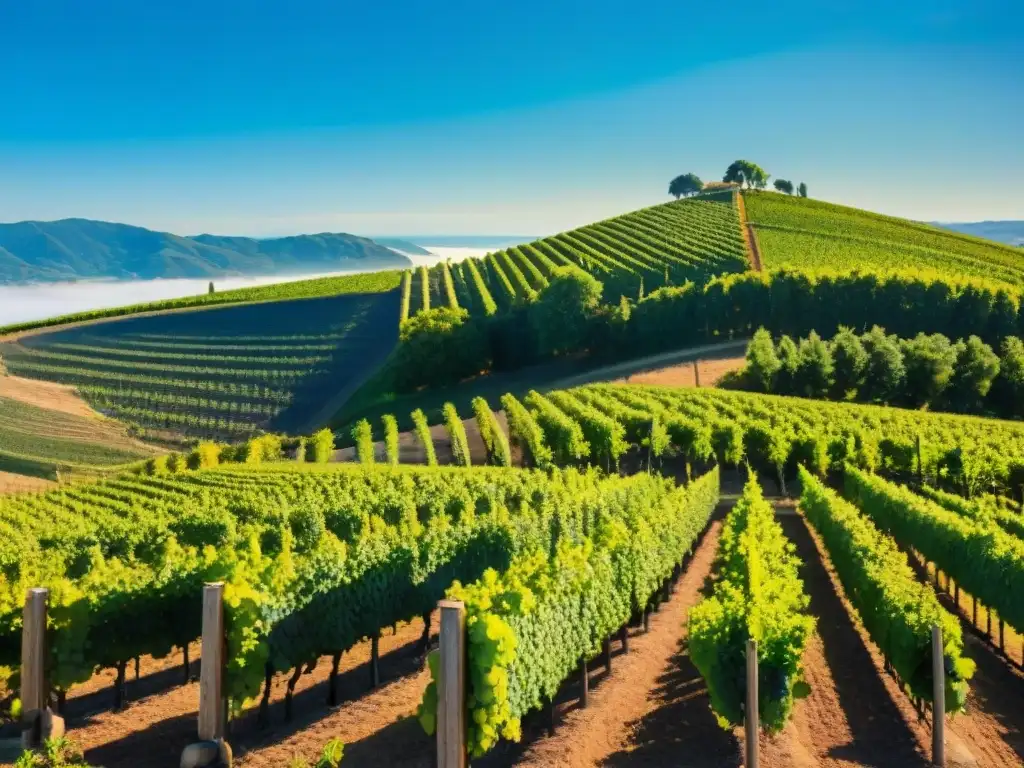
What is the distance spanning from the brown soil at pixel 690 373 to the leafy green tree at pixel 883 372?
901 centimetres

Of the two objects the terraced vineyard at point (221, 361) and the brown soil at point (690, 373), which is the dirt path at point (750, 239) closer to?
the brown soil at point (690, 373)

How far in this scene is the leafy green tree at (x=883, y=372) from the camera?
62.2 meters

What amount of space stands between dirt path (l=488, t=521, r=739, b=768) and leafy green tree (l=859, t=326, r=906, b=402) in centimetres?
4937

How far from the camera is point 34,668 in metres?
12.8

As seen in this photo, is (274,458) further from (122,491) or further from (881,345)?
(881,345)

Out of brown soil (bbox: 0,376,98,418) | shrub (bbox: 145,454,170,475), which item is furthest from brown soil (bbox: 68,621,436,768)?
brown soil (bbox: 0,376,98,418)

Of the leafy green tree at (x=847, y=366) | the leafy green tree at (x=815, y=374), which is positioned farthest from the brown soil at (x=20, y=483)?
the leafy green tree at (x=847, y=366)

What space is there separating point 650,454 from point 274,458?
23.0m

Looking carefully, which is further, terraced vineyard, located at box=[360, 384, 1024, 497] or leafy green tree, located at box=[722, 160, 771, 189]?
leafy green tree, located at box=[722, 160, 771, 189]

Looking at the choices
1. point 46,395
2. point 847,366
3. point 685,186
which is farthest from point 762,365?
point 685,186

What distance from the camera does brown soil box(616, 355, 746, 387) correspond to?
66.1 meters

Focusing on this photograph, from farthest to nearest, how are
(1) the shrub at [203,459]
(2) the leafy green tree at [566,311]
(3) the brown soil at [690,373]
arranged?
(2) the leafy green tree at [566,311]
(3) the brown soil at [690,373]
(1) the shrub at [203,459]

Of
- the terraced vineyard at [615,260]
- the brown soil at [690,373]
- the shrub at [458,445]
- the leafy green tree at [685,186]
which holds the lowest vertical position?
the shrub at [458,445]

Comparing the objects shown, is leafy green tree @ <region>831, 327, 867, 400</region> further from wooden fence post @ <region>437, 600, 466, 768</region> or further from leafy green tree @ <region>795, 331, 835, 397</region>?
wooden fence post @ <region>437, 600, 466, 768</region>
